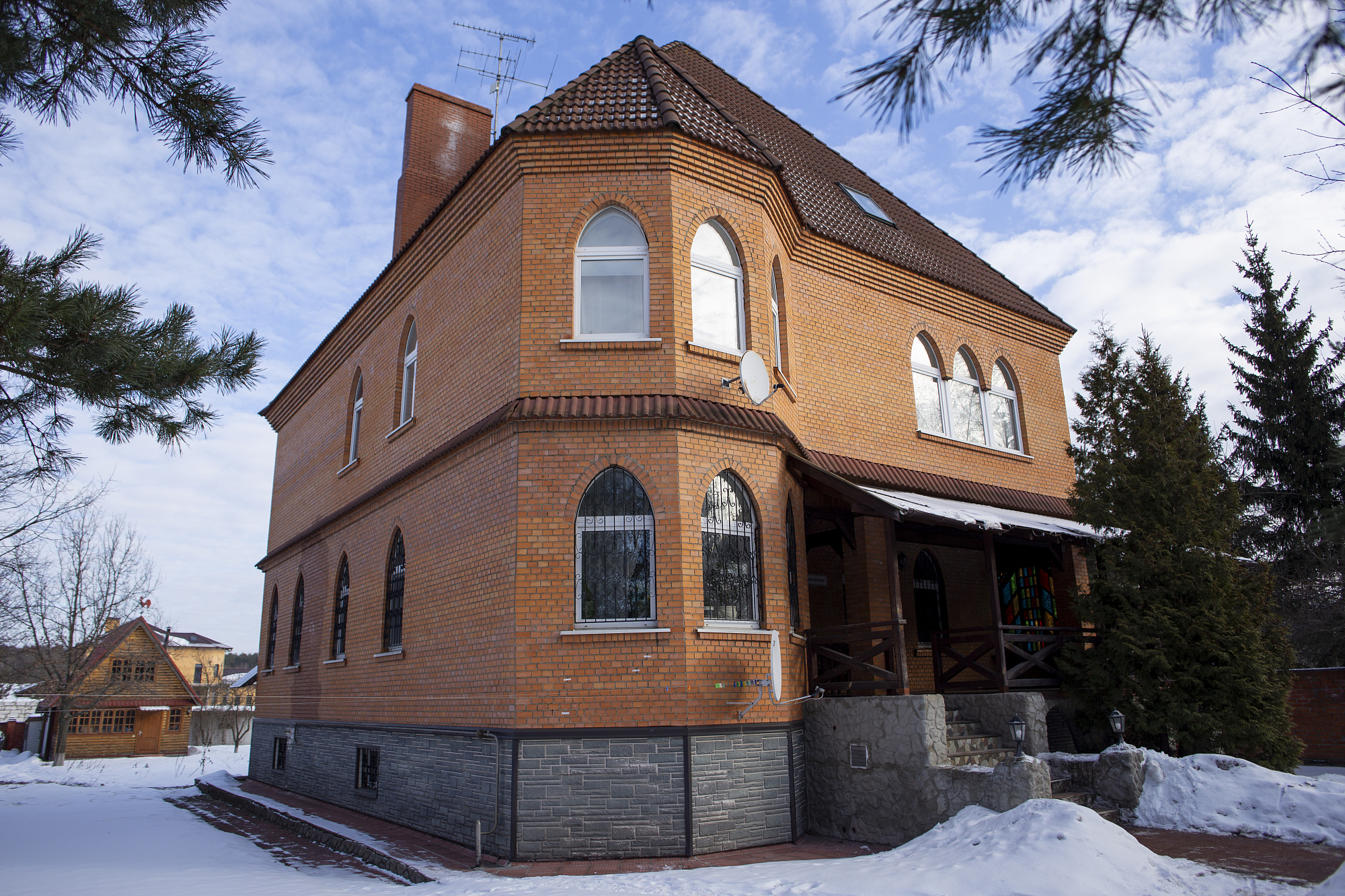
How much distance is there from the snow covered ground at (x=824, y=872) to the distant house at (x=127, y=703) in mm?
30315

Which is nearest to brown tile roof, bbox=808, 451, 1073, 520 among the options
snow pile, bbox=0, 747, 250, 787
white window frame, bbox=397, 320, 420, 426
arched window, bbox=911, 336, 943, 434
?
arched window, bbox=911, 336, 943, 434

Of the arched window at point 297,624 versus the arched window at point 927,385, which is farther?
the arched window at point 297,624

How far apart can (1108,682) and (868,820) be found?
13.2 ft

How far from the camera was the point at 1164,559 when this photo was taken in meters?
10.4

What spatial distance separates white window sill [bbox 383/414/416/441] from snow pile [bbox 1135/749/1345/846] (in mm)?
10327

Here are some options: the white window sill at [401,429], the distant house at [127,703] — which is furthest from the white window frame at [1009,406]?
the distant house at [127,703]

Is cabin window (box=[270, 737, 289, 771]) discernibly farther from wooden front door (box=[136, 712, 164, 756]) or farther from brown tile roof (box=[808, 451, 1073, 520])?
wooden front door (box=[136, 712, 164, 756])

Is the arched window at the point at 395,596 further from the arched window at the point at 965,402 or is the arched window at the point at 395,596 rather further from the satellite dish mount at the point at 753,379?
the arched window at the point at 965,402

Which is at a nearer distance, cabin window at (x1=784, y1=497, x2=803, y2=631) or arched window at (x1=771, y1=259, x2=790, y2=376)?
cabin window at (x1=784, y1=497, x2=803, y2=631)

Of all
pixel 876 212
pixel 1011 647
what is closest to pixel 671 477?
pixel 1011 647

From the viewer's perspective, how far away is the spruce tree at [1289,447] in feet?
64.6

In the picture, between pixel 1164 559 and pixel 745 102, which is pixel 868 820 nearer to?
pixel 1164 559

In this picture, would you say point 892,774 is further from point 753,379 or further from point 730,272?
point 730,272

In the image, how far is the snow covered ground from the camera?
20.0 ft
